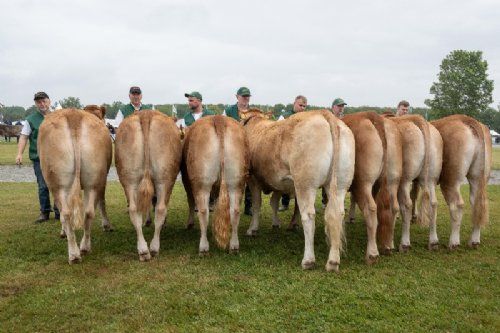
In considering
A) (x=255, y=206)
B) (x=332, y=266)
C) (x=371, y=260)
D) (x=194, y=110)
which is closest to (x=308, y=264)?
(x=332, y=266)

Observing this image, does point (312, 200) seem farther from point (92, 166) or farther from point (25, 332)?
point (25, 332)

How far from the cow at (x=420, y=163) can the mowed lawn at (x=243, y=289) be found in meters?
0.59

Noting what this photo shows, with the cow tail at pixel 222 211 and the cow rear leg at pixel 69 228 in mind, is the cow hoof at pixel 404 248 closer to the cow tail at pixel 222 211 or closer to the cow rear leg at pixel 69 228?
the cow tail at pixel 222 211

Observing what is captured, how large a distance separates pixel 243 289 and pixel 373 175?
8.29ft

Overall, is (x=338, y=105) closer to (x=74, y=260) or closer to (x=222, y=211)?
(x=222, y=211)

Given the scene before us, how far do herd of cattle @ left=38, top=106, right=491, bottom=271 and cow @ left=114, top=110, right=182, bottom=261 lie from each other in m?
0.02

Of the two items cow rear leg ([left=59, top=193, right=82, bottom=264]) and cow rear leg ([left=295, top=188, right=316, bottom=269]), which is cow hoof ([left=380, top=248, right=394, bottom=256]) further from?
cow rear leg ([left=59, top=193, right=82, bottom=264])

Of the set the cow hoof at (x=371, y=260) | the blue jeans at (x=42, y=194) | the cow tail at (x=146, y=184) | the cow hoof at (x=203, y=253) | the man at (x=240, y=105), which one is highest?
the man at (x=240, y=105)

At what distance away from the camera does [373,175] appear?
20.1 ft

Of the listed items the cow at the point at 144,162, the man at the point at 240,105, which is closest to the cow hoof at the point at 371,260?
the cow at the point at 144,162

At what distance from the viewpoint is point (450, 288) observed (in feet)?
17.0

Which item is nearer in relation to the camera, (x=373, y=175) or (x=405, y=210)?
(x=373, y=175)

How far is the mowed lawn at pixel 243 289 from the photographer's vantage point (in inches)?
168

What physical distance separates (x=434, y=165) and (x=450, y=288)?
7.37ft
